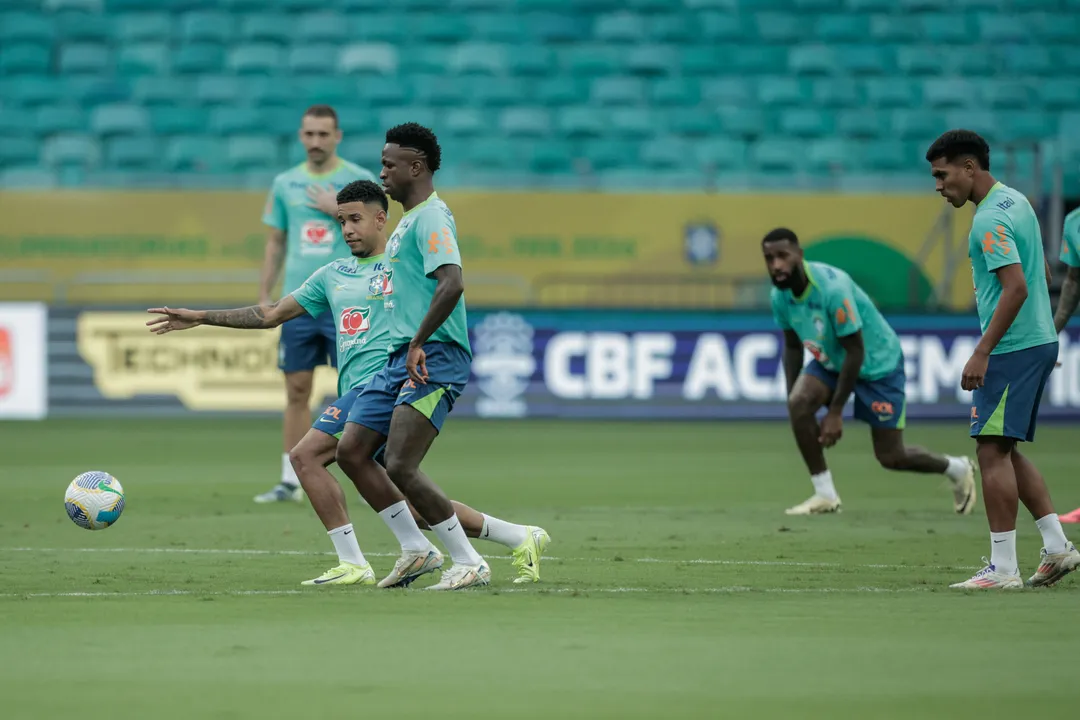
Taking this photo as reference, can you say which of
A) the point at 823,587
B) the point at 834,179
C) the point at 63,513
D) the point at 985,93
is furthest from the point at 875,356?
the point at 985,93

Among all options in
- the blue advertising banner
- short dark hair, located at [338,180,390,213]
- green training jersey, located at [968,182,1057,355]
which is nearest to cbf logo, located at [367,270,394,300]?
short dark hair, located at [338,180,390,213]

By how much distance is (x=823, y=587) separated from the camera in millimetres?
8086

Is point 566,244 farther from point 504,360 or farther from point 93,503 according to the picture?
point 93,503

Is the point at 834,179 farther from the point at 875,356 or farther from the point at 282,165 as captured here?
the point at 875,356

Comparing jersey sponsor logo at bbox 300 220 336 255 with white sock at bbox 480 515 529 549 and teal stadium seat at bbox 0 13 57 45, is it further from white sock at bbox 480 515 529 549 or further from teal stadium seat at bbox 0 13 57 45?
teal stadium seat at bbox 0 13 57 45

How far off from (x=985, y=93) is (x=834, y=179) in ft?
15.4

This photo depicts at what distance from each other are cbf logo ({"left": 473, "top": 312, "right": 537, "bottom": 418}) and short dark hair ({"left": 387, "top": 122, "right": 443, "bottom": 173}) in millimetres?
12202

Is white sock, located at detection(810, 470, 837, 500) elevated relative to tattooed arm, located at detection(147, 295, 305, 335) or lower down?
Result: lower down

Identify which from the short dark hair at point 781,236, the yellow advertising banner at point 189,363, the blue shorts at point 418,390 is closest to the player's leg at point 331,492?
the blue shorts at point 418,390

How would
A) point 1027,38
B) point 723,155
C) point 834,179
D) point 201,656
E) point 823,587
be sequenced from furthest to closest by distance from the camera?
point 1027,38, point 723,155, point 834,179, point 823,587, point 201,656

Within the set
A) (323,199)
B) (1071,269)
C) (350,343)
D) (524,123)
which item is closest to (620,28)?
(524,123)

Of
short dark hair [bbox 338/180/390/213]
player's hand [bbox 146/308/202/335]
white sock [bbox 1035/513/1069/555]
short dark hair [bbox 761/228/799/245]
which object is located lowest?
white sock [bbox 1035/513/1069/555]

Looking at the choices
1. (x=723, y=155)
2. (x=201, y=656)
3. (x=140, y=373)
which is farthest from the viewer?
(x=723, y=155)

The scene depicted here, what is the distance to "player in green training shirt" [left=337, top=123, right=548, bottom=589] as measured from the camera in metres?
7.79
